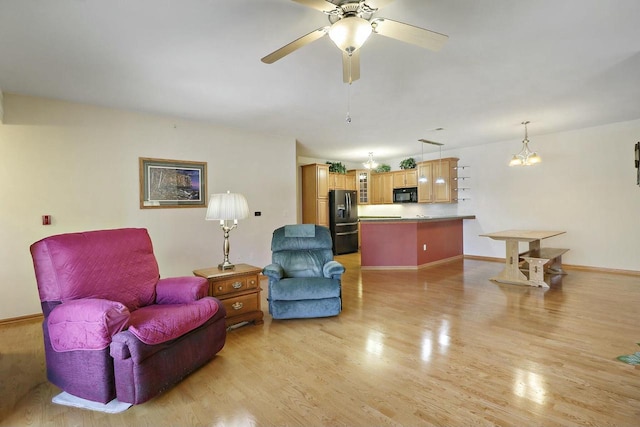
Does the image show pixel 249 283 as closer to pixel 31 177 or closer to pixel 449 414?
pixel 449 414

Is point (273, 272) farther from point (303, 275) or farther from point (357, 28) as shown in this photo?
point (357, 28)

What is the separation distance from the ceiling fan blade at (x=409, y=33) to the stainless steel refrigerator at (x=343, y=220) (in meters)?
5.71

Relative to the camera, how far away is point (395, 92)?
3713 millimetres

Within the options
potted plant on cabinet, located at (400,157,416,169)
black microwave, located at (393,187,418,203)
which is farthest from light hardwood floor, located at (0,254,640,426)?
potted plant on cabinet, located at (400,157,416,169)

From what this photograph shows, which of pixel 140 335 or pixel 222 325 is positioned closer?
pixel 140 335

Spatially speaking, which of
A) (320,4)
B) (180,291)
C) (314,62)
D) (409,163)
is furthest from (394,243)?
(320,4)

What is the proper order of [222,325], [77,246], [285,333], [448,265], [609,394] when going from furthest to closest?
[448,265] < [285,333] < [222,325] < [77,246] < [609,394]

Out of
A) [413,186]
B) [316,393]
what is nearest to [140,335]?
[316,393]

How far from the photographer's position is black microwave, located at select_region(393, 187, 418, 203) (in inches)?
315

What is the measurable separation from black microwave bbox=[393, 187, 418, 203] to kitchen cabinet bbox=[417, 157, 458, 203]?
22cm

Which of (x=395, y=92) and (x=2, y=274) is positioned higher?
(x=395, y=92)

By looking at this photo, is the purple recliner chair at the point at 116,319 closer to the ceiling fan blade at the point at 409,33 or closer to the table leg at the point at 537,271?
the ceiling fan blade at the point at 409,33

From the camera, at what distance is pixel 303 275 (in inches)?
146

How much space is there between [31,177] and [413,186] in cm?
726
